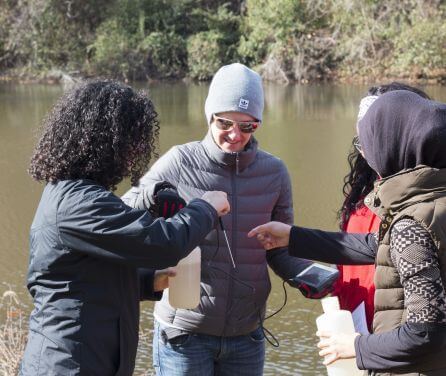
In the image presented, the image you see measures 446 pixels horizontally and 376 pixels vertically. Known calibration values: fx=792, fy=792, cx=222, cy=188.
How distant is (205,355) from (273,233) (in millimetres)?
424

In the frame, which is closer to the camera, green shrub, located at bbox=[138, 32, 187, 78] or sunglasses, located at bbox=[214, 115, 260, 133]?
sunglasses, located at bbox=[214, 115, 260, 133]

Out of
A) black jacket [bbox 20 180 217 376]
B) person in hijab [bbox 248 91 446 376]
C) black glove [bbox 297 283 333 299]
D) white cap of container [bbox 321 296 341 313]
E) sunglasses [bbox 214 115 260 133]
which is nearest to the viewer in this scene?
person in hijab [bbox 248 91 446 376]

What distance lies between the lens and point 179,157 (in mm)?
2479

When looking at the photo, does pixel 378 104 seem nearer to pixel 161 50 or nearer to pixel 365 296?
pixel 365 296

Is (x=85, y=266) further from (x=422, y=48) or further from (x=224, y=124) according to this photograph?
(x=422, y=48)

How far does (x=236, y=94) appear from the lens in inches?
95.5

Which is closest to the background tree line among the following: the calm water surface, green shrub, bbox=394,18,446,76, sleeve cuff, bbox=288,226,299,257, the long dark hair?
green shrub, bbox=394,18,446,76

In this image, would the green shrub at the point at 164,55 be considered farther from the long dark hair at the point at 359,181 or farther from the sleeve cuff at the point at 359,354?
the sleeve cuff at the point at 359,354

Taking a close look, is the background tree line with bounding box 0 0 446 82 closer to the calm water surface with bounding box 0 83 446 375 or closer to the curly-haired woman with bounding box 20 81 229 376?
the calm water surface with bounding box 0 83 446 375

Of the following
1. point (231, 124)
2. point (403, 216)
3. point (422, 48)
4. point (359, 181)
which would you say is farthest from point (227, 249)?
point (422, 48)

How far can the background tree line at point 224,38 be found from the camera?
2166 cm

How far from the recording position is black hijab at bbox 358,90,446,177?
173cm

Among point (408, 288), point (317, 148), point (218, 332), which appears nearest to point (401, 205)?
point (408, 288)

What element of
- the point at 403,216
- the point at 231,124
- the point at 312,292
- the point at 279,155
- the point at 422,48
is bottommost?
the point at 279,155
